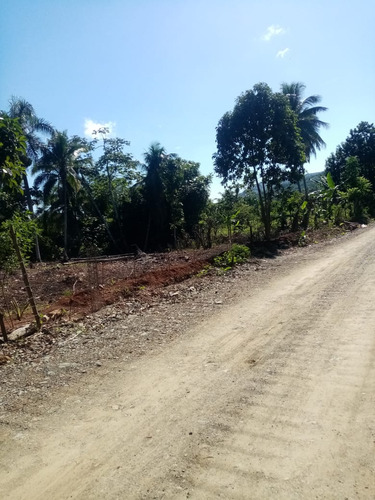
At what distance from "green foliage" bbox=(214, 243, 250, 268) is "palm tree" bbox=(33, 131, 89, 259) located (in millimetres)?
17985

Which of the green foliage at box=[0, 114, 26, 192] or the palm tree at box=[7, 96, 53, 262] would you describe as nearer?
the green foliage at box=[0, 114, 26, 192]

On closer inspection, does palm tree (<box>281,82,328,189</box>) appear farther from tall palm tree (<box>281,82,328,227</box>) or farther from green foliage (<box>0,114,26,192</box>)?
green foliage (<box>0,114,26,192</box>)

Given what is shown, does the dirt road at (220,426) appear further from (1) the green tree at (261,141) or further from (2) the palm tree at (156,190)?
(2) the palm tree at (156,190)

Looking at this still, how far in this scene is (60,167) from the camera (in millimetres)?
27562

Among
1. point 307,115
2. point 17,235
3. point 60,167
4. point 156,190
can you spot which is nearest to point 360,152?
point 307,115

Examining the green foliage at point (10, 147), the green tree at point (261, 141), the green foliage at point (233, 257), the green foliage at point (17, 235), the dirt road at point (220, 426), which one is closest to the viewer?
the dirt road at point (220, 426)

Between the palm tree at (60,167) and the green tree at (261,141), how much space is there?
16.1m

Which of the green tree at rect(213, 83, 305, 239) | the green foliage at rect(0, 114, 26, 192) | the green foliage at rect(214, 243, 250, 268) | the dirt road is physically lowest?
the dirt road

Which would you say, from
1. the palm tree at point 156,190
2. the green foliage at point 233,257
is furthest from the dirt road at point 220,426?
the palm tree at point 156,190

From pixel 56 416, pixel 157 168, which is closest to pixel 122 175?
pixel 157 168

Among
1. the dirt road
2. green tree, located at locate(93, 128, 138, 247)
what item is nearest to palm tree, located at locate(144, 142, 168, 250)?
green tree, located at locate(93, 128, 138, 247)

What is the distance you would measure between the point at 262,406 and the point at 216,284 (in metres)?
5.85

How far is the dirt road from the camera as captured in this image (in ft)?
8.19

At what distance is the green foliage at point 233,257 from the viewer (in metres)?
11.5
